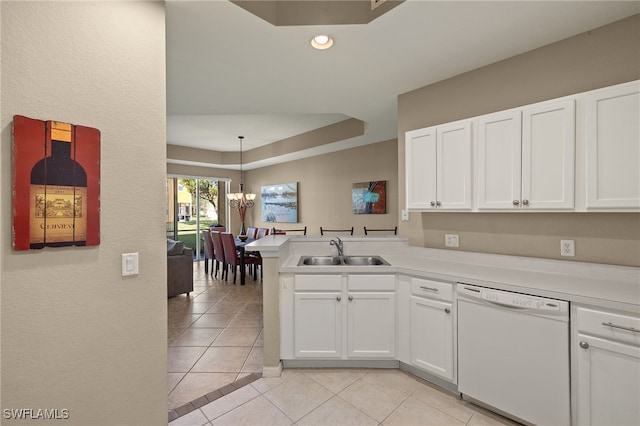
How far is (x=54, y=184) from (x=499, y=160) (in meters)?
2.66

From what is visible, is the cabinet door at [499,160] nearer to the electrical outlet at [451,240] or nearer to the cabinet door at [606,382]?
the electrical outlet at [451,240]

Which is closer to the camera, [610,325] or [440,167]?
[610,325]

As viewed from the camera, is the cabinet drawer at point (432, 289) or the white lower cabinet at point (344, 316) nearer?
the cabinet drawer at point (432, 289)

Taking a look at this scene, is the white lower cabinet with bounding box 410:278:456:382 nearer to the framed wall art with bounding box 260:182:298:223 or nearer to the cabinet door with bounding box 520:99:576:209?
the cabinet door with bounding box 520:99:576:209

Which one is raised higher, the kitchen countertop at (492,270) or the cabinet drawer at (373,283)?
the kitchen countertop at (492,270)

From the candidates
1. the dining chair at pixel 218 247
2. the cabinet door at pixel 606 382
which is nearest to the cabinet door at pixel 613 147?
the cabinet door at pixel 606 382

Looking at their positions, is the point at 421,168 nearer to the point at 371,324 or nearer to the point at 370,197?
the point at 371,324

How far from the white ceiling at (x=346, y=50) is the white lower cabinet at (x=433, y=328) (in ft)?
5.92

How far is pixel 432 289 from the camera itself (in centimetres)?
208

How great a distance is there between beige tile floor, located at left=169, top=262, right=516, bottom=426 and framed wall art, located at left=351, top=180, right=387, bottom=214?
9.95 feet

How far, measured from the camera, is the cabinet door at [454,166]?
218cm

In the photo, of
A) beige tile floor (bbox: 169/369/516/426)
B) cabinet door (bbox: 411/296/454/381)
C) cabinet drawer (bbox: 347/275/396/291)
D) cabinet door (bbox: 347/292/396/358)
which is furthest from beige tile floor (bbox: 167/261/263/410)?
cabinet door (bbox: 411/296/454/381)

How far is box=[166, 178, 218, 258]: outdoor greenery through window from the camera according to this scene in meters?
7.23

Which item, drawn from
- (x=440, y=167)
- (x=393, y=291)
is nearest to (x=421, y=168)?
(x=440, y=167)
